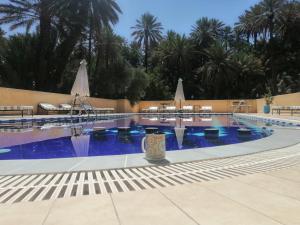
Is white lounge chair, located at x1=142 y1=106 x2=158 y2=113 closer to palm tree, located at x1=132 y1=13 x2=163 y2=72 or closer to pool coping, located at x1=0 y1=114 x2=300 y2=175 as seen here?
palm tree, located at x1=132 y1=13 x2=163 y2=72

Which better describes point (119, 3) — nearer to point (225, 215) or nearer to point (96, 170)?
point (96, 170)

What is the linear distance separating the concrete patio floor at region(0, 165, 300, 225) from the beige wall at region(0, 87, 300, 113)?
1567 cm

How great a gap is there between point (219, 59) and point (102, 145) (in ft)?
98.5

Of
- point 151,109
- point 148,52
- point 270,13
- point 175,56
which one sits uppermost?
point 270,13

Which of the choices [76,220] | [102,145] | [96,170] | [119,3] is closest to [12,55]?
[119,3]

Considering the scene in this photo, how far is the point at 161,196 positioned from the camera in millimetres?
3373

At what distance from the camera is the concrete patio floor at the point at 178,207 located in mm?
2678

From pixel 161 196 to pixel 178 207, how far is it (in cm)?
39

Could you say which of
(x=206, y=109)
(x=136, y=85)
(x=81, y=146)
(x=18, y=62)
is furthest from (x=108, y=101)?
(x=81, y=146)

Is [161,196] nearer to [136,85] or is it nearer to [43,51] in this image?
[43,51]

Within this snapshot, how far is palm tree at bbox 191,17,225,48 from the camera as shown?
3975cm

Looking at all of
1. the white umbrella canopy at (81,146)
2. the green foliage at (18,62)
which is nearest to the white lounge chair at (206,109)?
the green foliage at (18,62)

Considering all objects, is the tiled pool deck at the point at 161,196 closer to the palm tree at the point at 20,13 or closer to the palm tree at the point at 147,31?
the palm tree at the point at 20,13

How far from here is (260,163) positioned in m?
5.11
